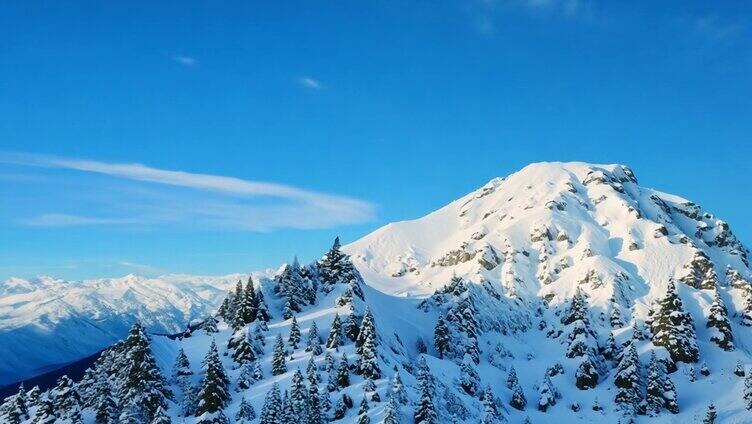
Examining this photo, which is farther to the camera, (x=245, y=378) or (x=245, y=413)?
(x=245, y=378)

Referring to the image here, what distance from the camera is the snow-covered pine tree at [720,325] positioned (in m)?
113

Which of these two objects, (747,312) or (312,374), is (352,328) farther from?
(747,312)

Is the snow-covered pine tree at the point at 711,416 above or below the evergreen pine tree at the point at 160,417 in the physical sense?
below

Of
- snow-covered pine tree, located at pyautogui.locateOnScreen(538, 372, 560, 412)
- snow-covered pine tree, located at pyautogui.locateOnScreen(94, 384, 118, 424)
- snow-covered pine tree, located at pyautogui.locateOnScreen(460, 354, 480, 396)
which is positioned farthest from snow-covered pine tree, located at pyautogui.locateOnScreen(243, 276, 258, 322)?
snow-covered pine tree, located at pyautogui.locateOnScreen(538, 372, 560, 412)

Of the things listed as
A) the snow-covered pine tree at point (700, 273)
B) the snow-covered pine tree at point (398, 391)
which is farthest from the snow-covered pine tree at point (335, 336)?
the snow-covered pine tree at point (700, 273)

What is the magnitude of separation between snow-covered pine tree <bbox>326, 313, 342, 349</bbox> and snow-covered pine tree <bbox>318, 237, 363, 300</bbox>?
16.8m

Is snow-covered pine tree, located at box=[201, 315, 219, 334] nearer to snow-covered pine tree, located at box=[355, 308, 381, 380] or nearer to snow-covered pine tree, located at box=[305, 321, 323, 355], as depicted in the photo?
snow-covered pine tree, located at box=[305, 321, 323, 355]

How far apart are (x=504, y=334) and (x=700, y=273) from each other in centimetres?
5203

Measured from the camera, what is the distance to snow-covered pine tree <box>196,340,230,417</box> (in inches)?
2721

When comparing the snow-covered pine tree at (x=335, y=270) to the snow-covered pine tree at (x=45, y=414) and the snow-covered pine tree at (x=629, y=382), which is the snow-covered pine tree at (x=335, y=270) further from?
the snow-covered pine tree at (x=45, y=414)

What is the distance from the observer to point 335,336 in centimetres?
8538

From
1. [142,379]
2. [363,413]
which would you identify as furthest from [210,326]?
[363,413]

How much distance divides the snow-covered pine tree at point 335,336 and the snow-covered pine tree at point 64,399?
1287 inches

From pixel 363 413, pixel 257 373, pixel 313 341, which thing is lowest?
pixel 363 413
